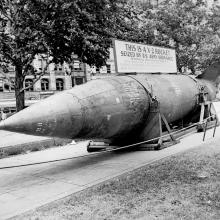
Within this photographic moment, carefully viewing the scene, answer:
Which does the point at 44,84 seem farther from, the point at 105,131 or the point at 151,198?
the point at 151,198

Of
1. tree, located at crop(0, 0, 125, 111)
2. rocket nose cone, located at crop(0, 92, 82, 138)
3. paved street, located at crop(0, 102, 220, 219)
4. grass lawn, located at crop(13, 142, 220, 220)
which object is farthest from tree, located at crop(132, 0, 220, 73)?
grass lawn, located at crop(13, 142, 220, 220)

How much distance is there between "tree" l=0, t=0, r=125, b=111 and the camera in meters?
16.4

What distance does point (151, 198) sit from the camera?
5.28 m

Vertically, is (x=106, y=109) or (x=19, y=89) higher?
(x=19, y=89)

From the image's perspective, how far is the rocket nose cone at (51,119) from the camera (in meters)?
6.41

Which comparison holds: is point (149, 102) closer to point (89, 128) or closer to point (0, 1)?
point (89, 128)

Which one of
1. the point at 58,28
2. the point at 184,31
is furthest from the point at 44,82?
the point at 58,28

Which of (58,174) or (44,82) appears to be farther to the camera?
(44,82)

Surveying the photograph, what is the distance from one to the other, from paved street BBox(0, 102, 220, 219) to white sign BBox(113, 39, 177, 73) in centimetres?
274

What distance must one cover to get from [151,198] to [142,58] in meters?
6.30

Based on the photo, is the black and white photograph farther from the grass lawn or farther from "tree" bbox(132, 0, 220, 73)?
"tree" bbox(132, 0, 220, 73)

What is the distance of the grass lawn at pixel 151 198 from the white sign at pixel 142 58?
389 cm

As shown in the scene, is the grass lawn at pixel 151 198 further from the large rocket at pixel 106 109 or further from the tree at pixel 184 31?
the tree at pixel 184 31

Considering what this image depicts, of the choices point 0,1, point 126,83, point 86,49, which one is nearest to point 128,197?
point 126,83
